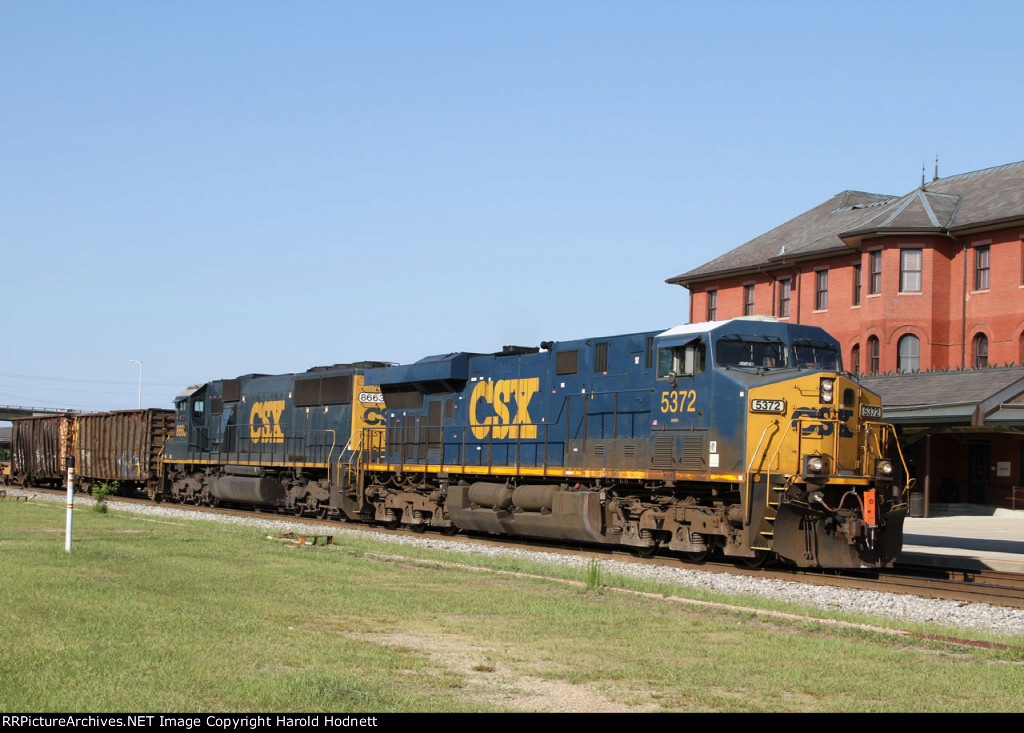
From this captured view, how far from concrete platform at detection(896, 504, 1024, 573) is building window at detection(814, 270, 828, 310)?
34.8 ft

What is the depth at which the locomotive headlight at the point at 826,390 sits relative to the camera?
52.2 feet

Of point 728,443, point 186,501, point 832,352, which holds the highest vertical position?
point 832,352

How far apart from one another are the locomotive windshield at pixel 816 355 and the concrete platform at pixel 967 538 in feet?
14.1

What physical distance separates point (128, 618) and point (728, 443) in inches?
382

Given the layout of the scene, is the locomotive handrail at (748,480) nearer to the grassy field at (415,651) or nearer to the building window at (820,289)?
the grassy field at (415,651)

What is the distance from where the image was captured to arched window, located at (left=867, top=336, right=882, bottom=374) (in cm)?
4109

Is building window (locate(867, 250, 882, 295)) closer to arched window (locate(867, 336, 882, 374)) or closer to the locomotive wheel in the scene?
arched window (locate(867, 336, 882, 374))

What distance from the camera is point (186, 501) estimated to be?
35.0 m

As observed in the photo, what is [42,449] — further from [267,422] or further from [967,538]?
[967,538]

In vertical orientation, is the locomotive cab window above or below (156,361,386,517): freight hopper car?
above

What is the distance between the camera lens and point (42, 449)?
45.5 meters

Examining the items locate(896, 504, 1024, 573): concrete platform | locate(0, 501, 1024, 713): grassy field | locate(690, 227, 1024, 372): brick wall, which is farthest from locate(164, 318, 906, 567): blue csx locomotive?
locate(690, 227, 1024, 372): brick wall
